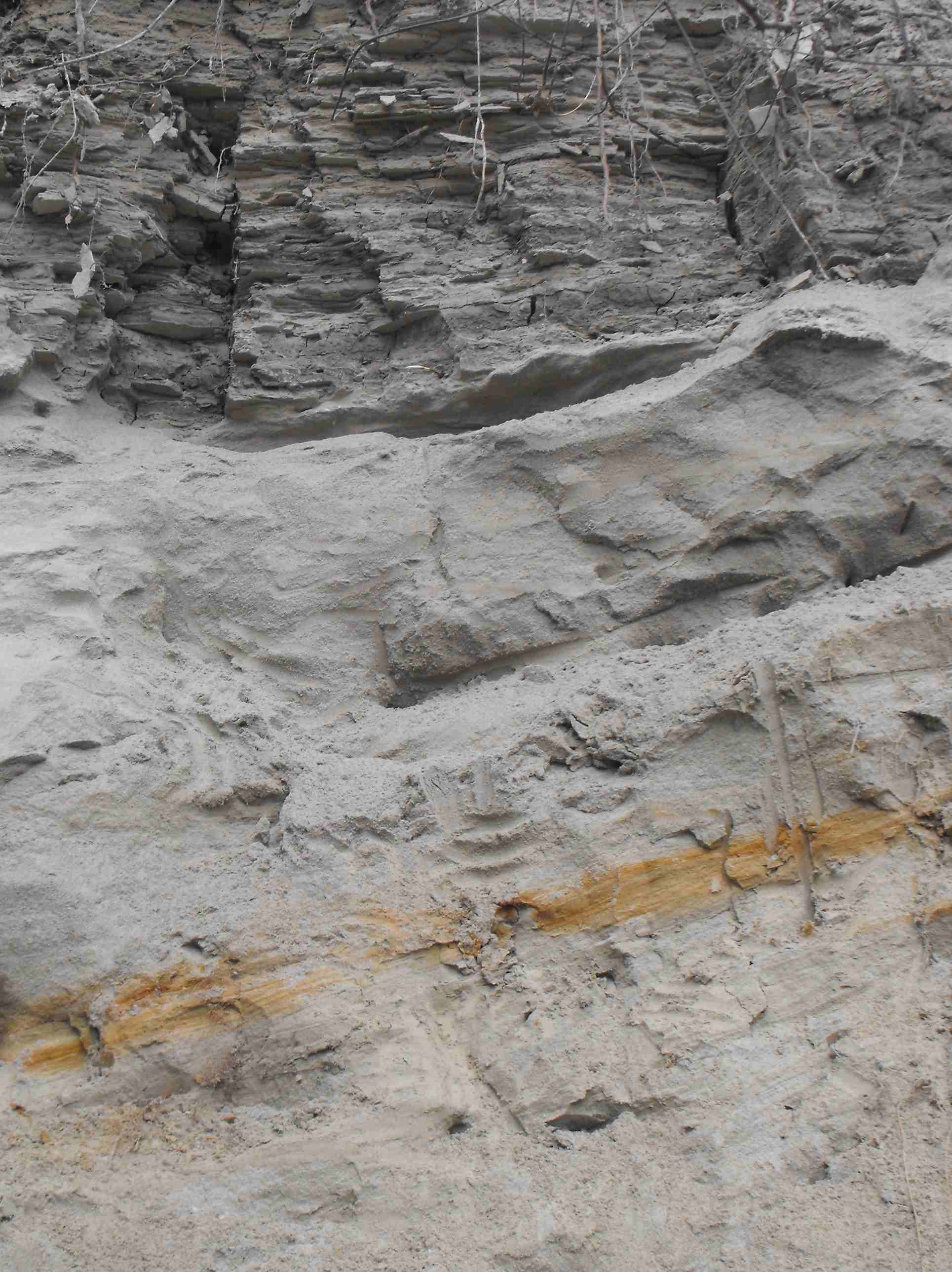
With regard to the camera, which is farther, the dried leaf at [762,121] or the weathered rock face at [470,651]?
the dried leaf at [762,121]

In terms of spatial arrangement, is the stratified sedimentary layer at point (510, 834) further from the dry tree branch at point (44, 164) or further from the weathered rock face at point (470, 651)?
the dry tree branch at point (44, 164)

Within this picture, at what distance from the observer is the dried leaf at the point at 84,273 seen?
3.67 meters

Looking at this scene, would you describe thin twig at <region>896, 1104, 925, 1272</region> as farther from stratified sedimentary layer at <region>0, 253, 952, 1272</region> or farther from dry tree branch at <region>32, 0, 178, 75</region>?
dry tree branch at <region>32, 0, 178, 75</region>

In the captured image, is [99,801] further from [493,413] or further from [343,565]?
[493,413]

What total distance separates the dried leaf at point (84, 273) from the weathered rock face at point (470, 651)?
0.04 metres

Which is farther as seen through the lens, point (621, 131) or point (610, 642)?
point (621, 131)

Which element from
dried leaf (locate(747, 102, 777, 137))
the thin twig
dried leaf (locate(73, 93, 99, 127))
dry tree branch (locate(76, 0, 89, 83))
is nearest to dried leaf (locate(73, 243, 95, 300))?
dried leaf (locate(73, 93, 99, 127))

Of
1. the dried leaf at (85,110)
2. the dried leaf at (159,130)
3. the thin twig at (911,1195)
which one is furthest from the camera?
the dried leaf at (159,130)

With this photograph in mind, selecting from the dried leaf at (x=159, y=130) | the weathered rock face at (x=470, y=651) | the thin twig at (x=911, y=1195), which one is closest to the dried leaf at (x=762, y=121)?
the weathered rock face at (x=470, y=651)

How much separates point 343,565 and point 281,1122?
157cm

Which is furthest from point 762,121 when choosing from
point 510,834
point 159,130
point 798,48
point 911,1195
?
point 911,1195

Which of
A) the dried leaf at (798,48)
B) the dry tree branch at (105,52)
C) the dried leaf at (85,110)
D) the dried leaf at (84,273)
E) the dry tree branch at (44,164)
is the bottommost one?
the dried leaf at (84,273)

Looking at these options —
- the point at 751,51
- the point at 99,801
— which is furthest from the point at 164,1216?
the point at 751,51

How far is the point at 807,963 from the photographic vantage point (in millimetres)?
2148
